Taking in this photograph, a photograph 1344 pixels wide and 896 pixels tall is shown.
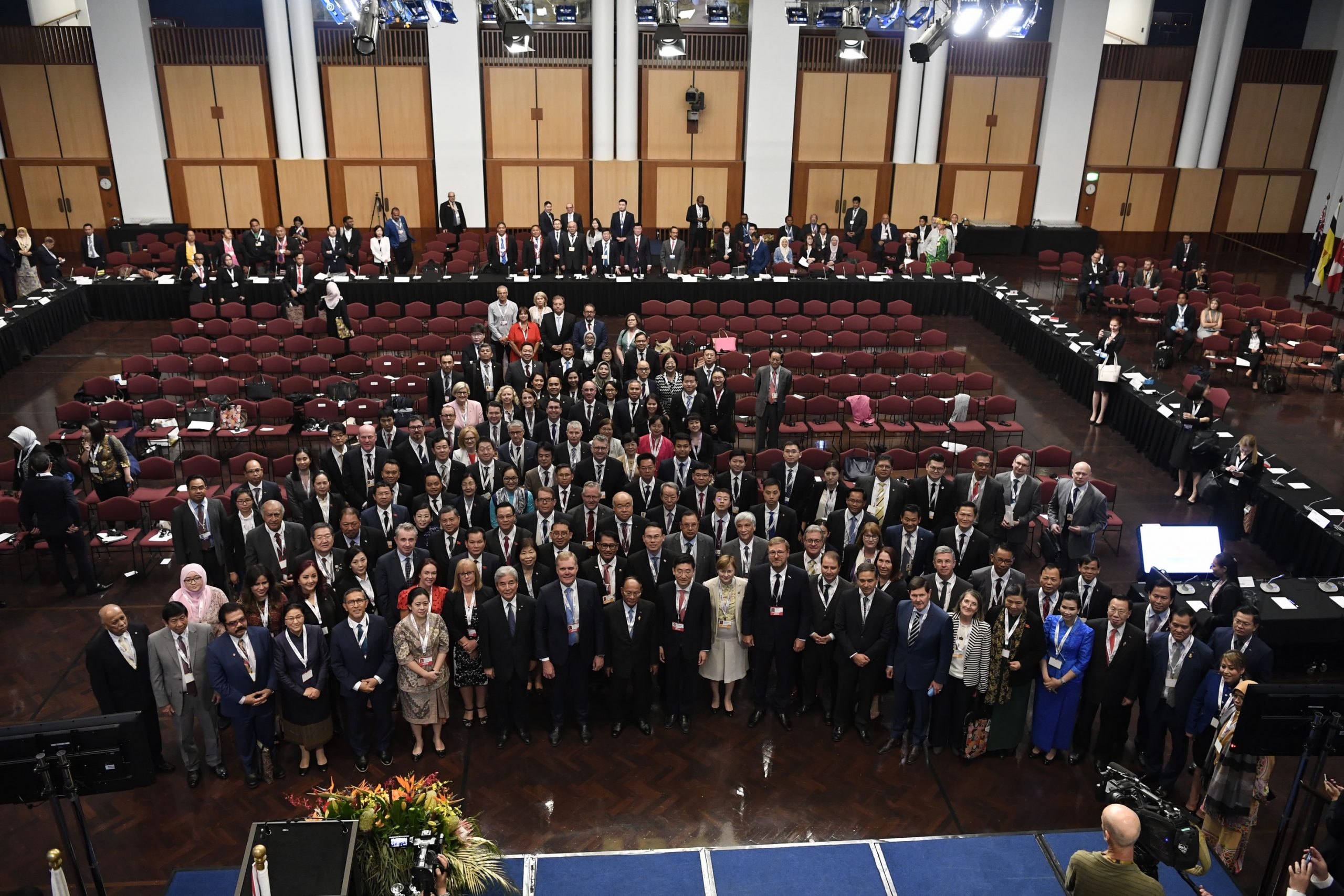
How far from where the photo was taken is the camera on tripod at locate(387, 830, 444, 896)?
4281mm

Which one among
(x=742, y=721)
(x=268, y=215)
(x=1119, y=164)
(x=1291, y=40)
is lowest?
(x=742, y=721)

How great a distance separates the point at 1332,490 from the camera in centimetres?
1107

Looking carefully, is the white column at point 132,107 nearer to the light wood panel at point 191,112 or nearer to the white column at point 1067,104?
the light wood panel at point 191,112

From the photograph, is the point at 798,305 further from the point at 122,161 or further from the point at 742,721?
the point at 122,161

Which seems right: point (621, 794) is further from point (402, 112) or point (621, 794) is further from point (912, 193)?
point (912, 193)

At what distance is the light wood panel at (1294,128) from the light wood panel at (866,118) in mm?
9401

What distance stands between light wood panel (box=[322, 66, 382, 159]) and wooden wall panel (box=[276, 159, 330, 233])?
1.78 ft

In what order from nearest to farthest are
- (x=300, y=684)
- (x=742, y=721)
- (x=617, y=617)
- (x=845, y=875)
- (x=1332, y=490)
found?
(x=845, y=875), (x=300, y=684), (x=617, y=617), (x=742, y=721), (x=1332, y=490)

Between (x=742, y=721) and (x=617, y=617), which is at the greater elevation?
(x=617, y=617)

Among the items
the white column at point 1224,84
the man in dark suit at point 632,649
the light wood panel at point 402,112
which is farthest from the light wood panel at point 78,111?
the white column at point 1224,84

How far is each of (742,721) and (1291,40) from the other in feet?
79.1

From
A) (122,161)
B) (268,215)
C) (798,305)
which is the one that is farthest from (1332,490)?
(122,161)

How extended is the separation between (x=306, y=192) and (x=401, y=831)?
755 inches

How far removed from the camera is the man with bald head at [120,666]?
6.14 metres
